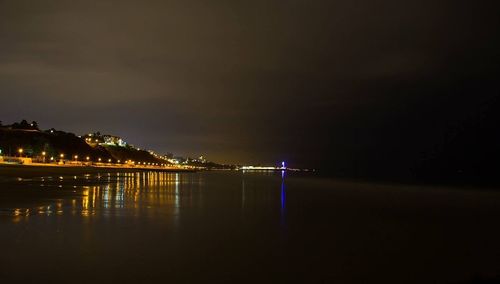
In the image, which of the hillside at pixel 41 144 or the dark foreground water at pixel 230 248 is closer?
the dark foreground water at pixel 230 248

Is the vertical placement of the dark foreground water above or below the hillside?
below

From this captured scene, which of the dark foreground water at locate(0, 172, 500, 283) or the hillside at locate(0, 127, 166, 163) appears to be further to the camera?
the hillside at locate(0, 127, 166, 163)

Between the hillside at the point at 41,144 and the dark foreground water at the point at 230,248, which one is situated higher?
the hillside at the point at 41,144

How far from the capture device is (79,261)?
10898 millimetres

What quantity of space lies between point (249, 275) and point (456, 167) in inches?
5233

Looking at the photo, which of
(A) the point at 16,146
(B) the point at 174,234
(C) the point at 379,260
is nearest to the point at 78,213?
(B) the point at 174,234

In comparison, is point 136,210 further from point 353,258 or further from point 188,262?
point 353,258

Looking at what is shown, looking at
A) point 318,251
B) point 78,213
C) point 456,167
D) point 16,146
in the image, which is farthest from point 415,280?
point 16,146

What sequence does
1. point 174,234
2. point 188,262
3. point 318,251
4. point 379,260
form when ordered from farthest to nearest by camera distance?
1. point 174,234
2. point 318,251
3. point 379,260
4. point 188,262

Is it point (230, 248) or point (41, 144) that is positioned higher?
point (41, 144)

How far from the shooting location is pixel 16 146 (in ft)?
427

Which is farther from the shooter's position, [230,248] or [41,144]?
[41,144]

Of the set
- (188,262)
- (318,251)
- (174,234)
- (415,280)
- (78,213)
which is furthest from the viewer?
(78,213)

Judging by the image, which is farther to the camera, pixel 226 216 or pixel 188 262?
pixel 226 216
